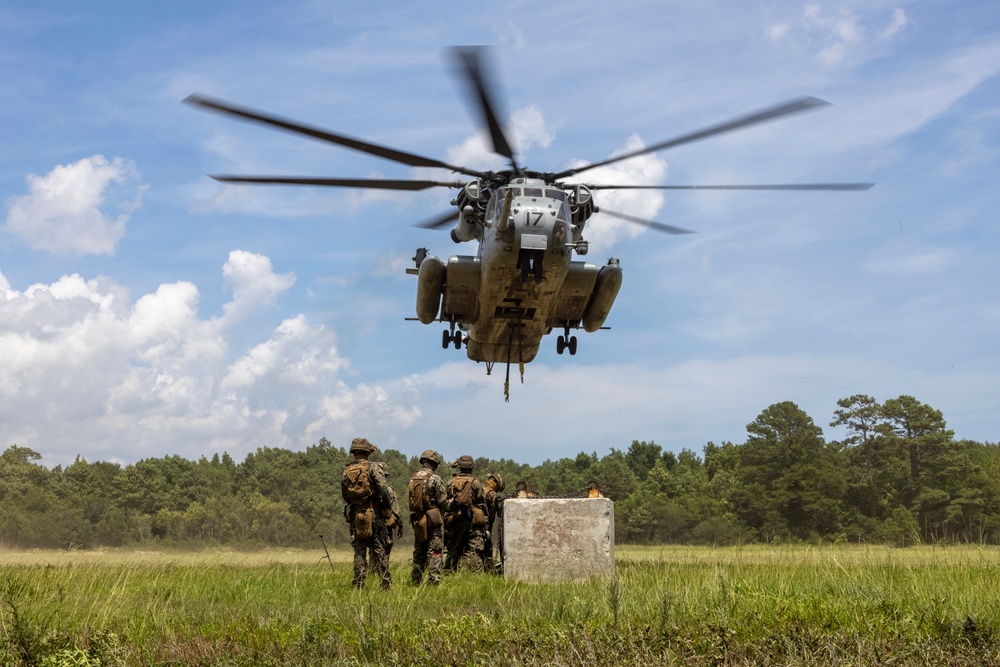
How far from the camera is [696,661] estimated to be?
6.31 meters

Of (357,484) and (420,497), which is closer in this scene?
(357,484)

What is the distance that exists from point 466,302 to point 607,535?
877cm

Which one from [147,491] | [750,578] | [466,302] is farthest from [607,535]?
[147,491]

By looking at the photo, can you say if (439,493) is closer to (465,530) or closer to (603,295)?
(465,530)

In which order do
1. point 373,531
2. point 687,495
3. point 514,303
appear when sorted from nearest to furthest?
point 373,531 → point 514,303 → point 687,495

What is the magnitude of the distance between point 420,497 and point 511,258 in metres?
6.49

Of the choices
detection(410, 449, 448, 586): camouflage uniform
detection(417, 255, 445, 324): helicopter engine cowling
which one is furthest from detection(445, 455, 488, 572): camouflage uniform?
detection(417, 255, 445, 324): helicopter engine cowling

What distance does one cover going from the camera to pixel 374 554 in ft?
37.8

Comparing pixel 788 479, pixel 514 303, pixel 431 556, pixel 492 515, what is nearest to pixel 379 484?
pixel 431 556

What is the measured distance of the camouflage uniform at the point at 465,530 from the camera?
521 inches

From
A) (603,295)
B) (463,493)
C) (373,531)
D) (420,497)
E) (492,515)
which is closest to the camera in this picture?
(373,531)

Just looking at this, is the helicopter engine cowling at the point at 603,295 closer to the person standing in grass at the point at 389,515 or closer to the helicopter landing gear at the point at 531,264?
the helicopter landing gear at the point at 531,264

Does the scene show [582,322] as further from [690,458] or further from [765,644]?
[690,458]

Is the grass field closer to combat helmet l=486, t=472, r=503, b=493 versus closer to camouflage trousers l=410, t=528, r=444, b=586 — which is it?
camouflage trousers l=410, t=528, r=444, b=586
